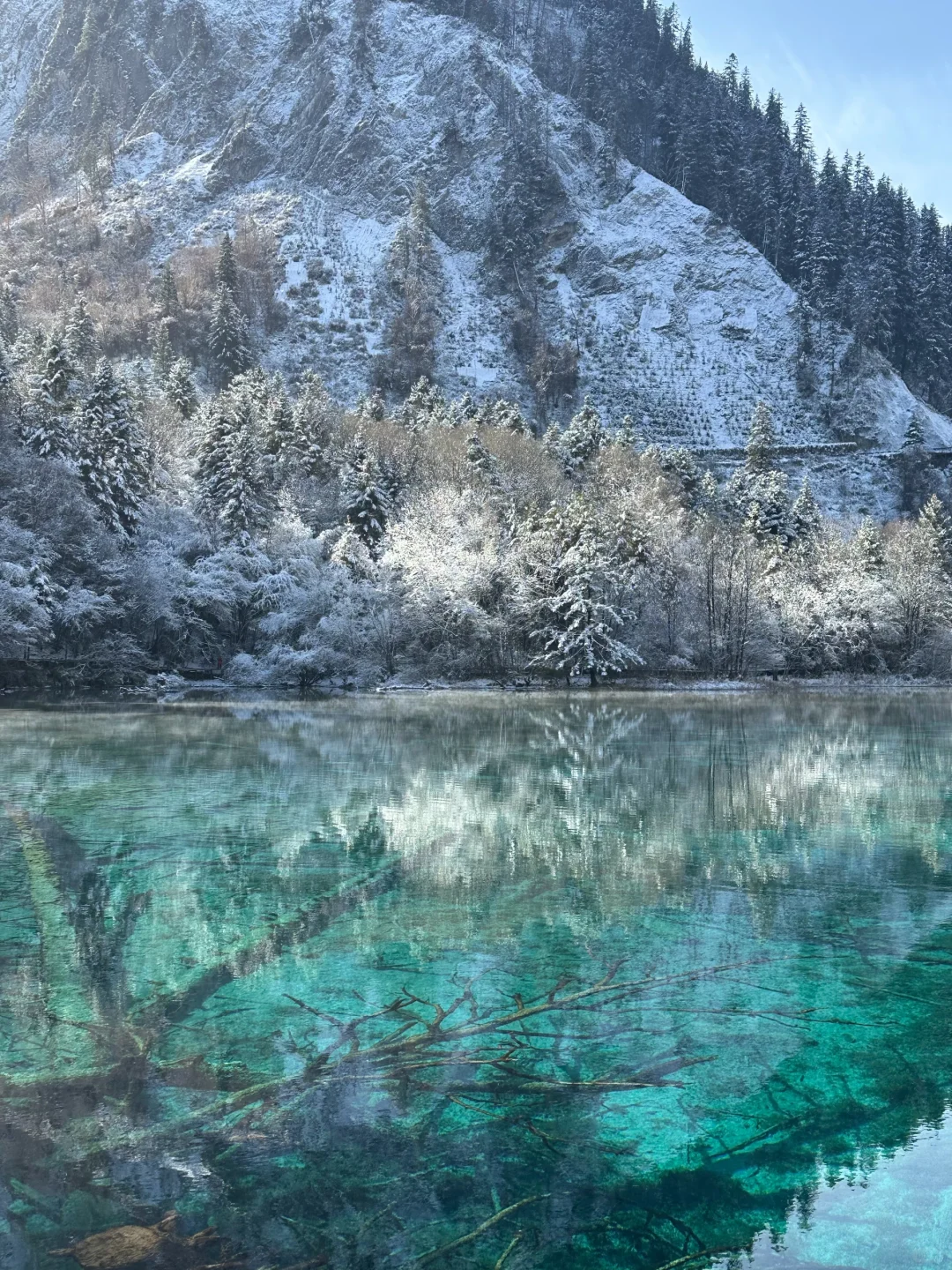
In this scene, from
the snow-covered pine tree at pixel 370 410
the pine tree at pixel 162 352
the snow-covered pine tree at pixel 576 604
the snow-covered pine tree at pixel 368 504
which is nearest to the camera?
the snow-covered pine tree at pixel 576 604

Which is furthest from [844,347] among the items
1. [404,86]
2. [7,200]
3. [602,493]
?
[7,200]

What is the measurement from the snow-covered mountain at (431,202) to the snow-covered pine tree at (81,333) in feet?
60.4

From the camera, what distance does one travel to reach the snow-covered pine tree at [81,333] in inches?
2640

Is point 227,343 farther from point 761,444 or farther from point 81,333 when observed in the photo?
point 761,444

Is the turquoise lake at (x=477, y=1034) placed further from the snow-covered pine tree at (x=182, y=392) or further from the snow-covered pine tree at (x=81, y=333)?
the snow-covered pine tree at (x=81, y=333)

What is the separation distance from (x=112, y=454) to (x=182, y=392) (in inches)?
953

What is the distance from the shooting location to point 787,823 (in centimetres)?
1064

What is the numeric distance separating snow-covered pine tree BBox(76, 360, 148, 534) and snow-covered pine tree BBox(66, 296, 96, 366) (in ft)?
92.9

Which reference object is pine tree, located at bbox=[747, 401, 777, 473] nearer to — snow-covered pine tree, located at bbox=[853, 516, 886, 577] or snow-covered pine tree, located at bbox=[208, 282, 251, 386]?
snow-covered pine tree, located at bbox=[853, 516, 886, 577]

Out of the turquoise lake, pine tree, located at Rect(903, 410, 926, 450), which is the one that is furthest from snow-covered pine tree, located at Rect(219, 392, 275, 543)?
pine tree, located at Rect(903, 410, 926, 450)

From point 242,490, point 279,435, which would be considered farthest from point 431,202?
point 242,490

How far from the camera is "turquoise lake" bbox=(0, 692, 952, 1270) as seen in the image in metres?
3.35

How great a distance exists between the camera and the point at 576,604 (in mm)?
38250

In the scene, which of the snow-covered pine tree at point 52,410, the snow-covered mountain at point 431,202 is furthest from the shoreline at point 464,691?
the snow-covered mountain at point 431,202
